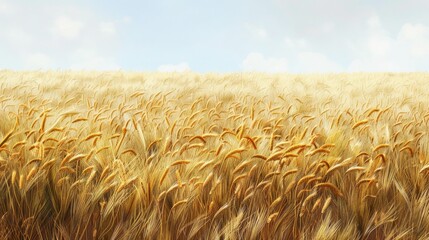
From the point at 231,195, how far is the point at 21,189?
605 millimetres

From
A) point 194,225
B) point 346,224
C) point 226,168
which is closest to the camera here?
point 194,225

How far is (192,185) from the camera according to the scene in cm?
110

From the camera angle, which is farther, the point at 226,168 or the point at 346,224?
the point at 226,168

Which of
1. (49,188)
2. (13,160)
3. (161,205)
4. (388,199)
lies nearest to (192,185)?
(161,205)

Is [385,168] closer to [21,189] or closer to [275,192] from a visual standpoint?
[275,192]

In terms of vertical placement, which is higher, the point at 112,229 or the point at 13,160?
the point at 13,160

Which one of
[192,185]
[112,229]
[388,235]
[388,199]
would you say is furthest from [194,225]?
[388,199]

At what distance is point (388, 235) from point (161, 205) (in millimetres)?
669

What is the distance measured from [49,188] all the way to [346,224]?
0.91m

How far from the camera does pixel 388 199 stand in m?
1.29

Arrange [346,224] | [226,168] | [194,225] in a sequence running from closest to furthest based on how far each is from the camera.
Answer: [194,225] < [346,224] < [226,168]

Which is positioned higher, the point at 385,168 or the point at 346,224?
the point at 385,168

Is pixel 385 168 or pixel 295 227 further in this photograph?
pixel 385 168

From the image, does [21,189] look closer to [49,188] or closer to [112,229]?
[49,188]
